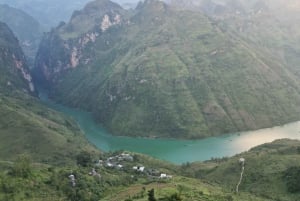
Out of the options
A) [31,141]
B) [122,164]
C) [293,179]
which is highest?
[31,141]

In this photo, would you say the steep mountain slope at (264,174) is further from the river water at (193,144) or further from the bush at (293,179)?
the river water at (193,144)

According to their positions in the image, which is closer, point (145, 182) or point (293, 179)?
point (145, 182)

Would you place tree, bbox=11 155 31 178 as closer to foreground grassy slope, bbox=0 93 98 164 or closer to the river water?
foreground grassy slope, bbox=0 93 98 164

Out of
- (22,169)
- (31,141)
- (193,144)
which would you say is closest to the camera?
(22,169)

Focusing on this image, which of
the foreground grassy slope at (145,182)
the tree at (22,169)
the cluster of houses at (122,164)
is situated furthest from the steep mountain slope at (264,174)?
the tree at (22,169)

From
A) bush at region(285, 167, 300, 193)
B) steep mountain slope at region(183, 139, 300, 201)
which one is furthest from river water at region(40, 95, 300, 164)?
bush at region(285, 167, 300, 193)

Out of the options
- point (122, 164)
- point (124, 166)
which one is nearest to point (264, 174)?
point (124, 166)

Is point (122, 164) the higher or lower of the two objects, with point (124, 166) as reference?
higher

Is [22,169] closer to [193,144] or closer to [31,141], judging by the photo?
[31,141]

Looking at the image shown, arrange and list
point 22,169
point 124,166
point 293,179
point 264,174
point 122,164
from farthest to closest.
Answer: point 122,164
point 124,166
point 264,174
point 293,179
point 22,169
